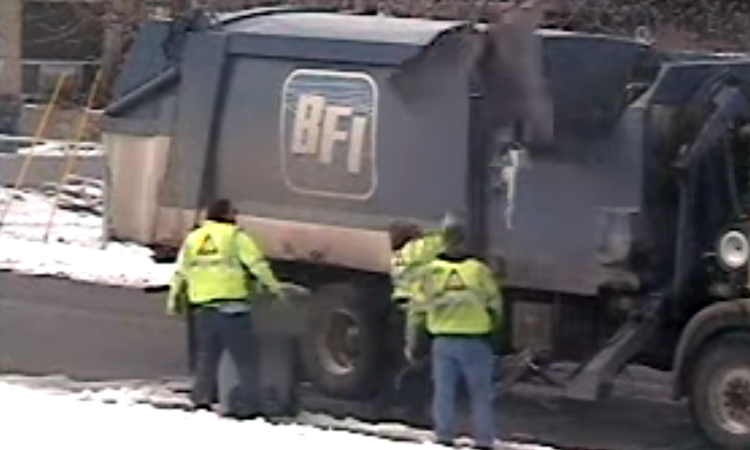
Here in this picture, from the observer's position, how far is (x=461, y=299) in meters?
13.6

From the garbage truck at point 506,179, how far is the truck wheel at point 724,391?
14 millimetres

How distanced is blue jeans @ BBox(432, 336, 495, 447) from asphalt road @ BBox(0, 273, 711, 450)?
125cm

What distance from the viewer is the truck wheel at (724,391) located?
563 inches

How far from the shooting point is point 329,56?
651 inches

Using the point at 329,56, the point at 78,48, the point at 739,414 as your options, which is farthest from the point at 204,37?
the point at 78,48

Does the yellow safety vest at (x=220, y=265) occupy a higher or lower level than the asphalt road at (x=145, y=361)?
higher

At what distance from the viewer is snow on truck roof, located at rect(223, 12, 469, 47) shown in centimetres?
1620

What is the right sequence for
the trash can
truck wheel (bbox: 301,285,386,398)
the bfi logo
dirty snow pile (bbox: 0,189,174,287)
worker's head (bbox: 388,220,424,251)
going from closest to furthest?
the trash can < worker's head (bbox: 388,220,424,251) < the bfi logo < truck wheel (bbox: 301,285,386,398) < dirty snow pile (bbox: 0,189,174,287)

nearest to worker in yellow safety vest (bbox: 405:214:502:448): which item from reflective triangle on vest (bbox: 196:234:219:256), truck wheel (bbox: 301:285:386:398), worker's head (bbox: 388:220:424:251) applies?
worker's head (bbox: 388:220:424:251)

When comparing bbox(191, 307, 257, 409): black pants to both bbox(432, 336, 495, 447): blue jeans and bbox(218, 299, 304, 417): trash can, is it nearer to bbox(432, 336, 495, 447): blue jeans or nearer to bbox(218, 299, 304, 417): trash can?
bbox(218, 299, 304, 417): trash can

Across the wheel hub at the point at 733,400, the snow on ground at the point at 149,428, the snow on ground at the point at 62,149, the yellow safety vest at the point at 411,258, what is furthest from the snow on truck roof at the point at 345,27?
the snow on ground at the point at 62,149

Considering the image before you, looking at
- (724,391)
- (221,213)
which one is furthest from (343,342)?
(724,391)

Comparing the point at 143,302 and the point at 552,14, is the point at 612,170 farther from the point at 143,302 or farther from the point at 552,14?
the point at 552,14

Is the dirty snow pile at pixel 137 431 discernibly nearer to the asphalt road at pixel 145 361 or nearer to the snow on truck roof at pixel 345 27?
the asphalt road at pixel 145 361
